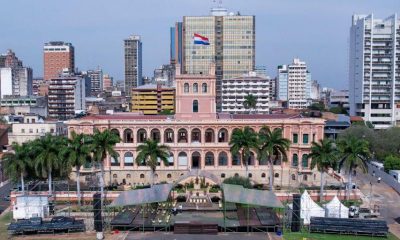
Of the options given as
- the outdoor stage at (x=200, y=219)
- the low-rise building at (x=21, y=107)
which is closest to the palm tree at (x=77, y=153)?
the outdoor stage at (x=200, y=219)

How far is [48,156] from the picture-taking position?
71812mm

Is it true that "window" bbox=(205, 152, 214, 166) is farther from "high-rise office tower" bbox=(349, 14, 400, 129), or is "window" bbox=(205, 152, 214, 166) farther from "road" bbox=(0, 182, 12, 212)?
"high-rise office tower" bbox=(349, 14, 400, 129)

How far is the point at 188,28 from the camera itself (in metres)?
180

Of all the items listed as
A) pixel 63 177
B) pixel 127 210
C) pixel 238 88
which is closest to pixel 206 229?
pixel 127 210

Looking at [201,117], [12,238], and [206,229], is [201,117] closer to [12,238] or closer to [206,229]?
[206,229]

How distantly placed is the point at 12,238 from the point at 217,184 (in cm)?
3397

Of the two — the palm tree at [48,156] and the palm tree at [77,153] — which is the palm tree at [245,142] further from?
the palm tree at [48,156]

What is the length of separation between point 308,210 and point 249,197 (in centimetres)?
802

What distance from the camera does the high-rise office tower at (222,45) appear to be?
180m

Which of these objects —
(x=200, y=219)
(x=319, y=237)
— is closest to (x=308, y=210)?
(x=319, y=237)

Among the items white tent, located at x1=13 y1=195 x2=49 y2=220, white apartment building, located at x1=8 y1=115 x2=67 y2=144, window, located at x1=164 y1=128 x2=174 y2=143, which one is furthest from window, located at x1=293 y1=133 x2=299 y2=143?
white apartment building, located at x1=8 y1=115 x2=67 y2=144

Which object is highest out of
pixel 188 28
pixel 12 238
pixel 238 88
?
pixel 188 28

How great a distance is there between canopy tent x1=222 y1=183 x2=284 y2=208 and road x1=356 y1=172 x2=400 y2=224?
1649cm

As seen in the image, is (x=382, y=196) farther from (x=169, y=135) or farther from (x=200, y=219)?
(x=169, y=135)
